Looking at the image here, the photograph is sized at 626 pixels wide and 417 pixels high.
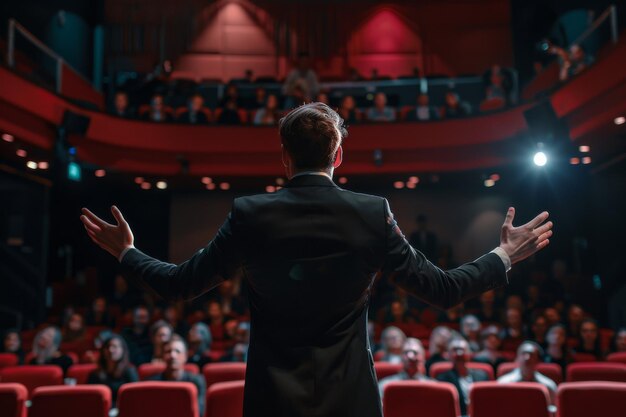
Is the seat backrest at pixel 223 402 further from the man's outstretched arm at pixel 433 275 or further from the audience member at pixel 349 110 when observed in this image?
the audience member at pixel 349 110

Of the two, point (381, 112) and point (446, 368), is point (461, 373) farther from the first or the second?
point (381, 112)

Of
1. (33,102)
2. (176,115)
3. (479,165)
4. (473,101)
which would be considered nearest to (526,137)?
(479,165)

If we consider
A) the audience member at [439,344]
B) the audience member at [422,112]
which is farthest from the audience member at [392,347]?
the audience member at [422,112]

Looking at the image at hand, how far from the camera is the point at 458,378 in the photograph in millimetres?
4457

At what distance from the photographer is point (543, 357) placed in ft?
18.9

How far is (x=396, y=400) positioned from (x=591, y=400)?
2.82 ft

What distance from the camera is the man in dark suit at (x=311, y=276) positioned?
1.24 metres

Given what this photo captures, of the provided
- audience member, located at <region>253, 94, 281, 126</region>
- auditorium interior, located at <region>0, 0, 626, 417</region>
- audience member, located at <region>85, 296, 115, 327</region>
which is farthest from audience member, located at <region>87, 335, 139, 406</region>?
audience member, located at <region>253, 94, 281, 126</region>

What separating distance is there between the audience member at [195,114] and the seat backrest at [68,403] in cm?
708

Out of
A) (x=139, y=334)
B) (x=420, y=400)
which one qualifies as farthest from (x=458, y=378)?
(x=139, y=334)

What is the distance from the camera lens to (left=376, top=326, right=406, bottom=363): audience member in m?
5.36

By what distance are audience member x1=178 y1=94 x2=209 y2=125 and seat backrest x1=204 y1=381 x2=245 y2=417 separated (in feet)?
23.3

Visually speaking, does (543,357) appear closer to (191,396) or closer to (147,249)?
(191,396)

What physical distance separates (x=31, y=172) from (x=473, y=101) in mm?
7461
